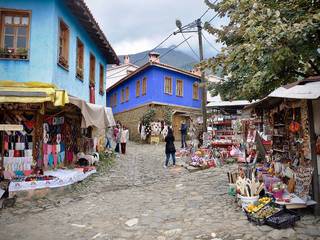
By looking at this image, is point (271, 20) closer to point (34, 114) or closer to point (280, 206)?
point (280, 206)

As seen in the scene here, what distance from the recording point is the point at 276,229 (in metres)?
5.36

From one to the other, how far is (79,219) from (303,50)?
18.0 feet

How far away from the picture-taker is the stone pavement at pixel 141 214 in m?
5.49

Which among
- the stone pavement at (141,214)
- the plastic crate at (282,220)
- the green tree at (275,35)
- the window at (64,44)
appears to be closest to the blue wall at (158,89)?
the window at (64,44)

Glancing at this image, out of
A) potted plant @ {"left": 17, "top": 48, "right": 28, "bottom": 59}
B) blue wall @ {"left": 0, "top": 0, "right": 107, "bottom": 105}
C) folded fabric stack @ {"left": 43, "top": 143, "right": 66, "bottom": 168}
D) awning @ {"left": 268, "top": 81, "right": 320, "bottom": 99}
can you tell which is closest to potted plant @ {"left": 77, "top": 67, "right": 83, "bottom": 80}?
blue wall @ {"left": 0, "top": 0, "right": 107, "bottom": 105}

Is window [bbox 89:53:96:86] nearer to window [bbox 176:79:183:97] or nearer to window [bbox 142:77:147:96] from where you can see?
window [bbox 142:77:147:96]

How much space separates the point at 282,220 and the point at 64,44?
9.17 meters

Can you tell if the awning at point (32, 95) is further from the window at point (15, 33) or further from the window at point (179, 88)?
the window at point (179, 88)

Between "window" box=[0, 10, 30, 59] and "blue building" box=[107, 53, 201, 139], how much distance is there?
1312 cm

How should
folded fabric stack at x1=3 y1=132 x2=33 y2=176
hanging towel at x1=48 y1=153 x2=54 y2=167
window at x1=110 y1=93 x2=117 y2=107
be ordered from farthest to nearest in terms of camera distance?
window at x1=110 y1=93 x2=117 y2=107, hanging towel at x1=48 y1=153 x2=54 y2=167, folded fabric stack at x1=3 y1=132 x2=33 y2=176

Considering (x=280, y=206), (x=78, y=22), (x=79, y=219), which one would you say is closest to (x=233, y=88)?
(x=280, y=206)

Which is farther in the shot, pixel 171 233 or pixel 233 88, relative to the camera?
pixel 233 88

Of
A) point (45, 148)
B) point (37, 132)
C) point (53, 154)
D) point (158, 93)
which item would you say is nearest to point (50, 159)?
point (53, 154)

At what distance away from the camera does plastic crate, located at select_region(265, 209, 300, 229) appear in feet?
17.6
